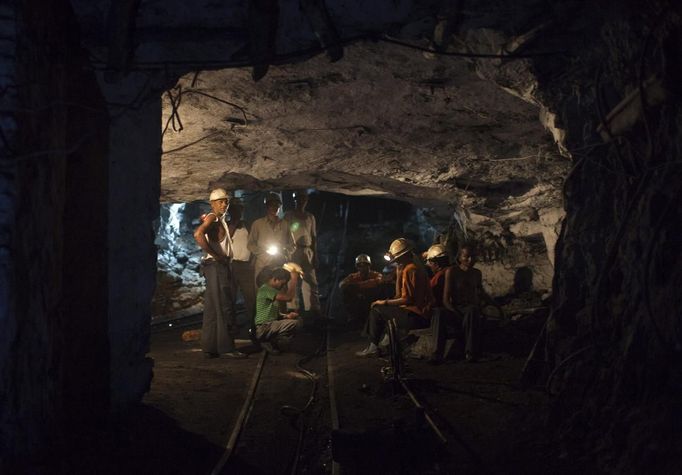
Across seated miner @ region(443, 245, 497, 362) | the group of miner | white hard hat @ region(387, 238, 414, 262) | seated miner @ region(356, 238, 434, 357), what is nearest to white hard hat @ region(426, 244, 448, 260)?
the group of miner

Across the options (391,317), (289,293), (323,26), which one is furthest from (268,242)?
(323,26)

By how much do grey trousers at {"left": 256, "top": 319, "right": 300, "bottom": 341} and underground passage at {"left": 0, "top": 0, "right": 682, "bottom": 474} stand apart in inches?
31.8

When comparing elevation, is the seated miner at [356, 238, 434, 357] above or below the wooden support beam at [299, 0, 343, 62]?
below

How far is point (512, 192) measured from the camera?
9.49 meters

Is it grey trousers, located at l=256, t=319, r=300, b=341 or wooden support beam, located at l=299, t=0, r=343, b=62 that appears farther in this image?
grey trousers, located at l=256, t=319, r=300, b=341

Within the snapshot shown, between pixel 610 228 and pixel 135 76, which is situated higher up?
pixel 135 76

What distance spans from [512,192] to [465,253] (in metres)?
1.64

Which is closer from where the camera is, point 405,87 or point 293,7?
point 293,7

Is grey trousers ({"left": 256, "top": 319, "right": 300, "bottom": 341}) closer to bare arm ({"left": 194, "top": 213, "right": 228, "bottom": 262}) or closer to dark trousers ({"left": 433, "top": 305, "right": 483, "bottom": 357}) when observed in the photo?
bare arm ({"left": 194, "top": 213, "right": 228, "bottom": 262})

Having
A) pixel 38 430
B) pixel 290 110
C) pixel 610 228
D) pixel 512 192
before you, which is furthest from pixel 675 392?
pixel 512 192

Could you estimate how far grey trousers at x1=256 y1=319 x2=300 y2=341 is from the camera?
25.9 feet

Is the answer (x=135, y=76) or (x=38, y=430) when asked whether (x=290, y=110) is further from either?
(x=38, y=430)

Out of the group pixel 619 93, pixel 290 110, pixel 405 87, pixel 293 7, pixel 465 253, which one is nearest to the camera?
pixel 619 93


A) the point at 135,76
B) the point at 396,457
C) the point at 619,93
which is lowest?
the point at 396,457
